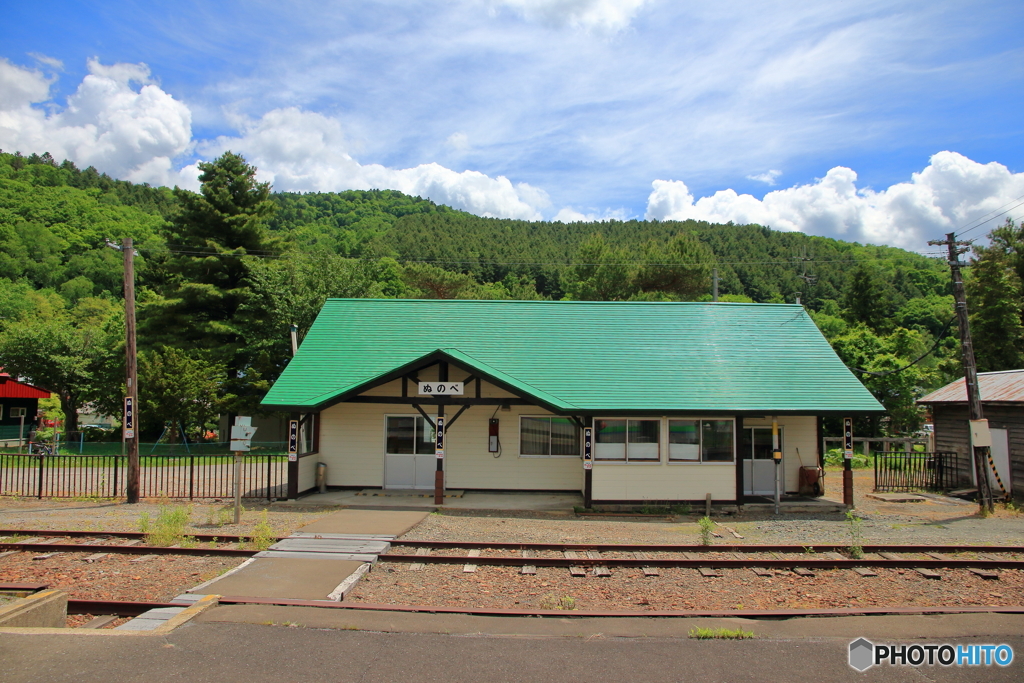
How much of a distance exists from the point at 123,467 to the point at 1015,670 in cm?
2525

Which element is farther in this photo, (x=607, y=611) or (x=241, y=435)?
(x=241, y=435)

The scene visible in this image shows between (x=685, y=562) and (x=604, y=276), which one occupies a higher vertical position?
(x=604, y=276)

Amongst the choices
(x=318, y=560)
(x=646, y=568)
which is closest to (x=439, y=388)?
(x=318, y=560)

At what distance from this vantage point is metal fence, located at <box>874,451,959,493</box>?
20844mm

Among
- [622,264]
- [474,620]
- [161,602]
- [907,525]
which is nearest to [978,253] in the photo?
[622,264]

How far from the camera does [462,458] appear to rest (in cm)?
1805

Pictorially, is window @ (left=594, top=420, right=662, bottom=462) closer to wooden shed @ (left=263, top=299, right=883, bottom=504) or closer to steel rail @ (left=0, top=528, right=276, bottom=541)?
wooden shed @ (left=263, top=299, right=883, bottom=504)

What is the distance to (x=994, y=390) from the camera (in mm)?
20797

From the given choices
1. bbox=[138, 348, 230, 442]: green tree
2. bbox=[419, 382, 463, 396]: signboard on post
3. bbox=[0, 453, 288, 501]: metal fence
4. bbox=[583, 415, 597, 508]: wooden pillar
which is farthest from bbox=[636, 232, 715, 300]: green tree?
bbox=[419, 382, 463, 396]: signboard on post

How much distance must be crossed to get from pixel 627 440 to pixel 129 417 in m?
13.4

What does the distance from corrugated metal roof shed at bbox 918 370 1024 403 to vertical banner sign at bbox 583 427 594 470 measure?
517 inches

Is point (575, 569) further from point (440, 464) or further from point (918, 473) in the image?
point (918, 473)

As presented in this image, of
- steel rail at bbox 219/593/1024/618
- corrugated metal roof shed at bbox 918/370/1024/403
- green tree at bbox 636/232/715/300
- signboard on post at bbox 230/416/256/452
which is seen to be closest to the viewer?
steel rail at bbox 219/593/1024/618

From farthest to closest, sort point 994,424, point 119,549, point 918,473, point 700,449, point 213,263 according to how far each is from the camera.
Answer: point 213,263
point 918,473
point 994,424
point 700,449
point 119,549
